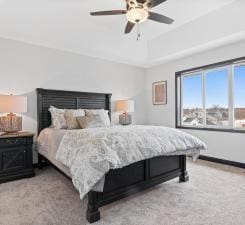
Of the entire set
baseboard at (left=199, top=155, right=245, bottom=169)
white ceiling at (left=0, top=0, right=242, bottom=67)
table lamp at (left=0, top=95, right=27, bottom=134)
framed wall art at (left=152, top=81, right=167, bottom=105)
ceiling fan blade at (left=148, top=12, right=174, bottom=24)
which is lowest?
baseboard at (left=199, top=155, right=245, bottom=169)

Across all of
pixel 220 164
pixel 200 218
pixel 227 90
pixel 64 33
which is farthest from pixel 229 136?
pixel 64 33

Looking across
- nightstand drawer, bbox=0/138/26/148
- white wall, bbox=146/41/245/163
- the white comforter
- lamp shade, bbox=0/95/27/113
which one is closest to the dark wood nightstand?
nightstand drawer, bbox=0/138/26/148

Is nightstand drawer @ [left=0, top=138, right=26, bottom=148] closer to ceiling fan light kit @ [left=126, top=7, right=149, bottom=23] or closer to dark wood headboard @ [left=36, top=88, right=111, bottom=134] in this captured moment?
dark wood headboard @ [left=36, top=88, right=111, bottom=134]

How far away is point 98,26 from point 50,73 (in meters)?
1.58

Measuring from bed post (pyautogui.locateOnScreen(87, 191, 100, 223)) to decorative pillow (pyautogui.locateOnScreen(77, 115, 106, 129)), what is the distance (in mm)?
1645

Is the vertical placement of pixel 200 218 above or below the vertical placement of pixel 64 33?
below

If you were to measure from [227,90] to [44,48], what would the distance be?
162 inches

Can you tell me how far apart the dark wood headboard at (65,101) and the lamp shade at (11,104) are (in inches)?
23.2

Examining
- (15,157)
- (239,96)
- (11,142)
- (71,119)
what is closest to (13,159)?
(15,157)

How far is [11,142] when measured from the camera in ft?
9.86

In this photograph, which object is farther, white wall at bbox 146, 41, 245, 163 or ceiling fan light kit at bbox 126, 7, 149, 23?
white wall at bbox 146, 41, 245, 163

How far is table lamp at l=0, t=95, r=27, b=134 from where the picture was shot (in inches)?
120

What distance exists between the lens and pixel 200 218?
1.94 metres

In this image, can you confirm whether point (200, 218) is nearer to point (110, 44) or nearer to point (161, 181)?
point (161, 181)
